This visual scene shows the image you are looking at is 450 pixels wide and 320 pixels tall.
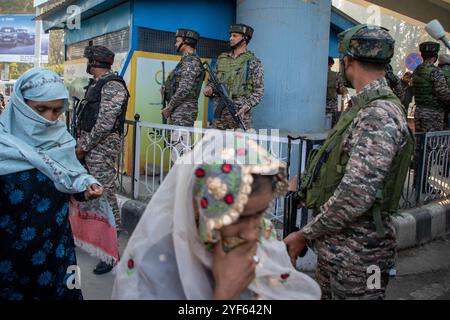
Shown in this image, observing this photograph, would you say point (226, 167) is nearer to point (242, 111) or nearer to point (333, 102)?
point (242, 111)

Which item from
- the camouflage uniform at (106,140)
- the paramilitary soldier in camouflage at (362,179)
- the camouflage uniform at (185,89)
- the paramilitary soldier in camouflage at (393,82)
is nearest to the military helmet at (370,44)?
the paramilitary soldier in camouflage at (362,179)

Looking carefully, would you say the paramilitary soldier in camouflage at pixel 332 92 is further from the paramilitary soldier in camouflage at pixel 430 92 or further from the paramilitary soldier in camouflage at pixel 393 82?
the paramilitary soldier in camouflage at pixel 430 92

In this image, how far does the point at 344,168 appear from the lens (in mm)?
2131

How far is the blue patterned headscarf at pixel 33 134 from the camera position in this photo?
2.18m

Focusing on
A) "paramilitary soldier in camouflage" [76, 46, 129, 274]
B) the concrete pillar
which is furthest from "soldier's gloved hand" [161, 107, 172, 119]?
"paramilitary soldier in camouflage" [76, 46, 129, 274]

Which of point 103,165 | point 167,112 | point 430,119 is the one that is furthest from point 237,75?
point 430,119

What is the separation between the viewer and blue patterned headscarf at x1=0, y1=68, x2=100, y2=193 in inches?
85.8

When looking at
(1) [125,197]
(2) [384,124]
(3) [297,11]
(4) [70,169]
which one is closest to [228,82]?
(3) [297,11]

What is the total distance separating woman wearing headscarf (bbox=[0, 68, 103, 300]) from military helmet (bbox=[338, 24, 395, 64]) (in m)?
1.51

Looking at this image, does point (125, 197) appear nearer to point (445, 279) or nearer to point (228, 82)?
point (228, 82)

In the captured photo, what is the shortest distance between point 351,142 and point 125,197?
3.68 metres

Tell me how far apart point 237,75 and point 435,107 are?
302 cm

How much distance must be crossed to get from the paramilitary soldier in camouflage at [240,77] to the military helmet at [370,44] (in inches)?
130

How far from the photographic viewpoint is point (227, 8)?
285 inches
